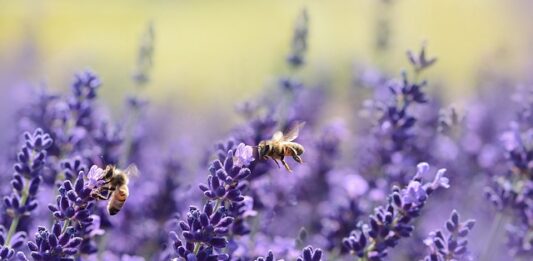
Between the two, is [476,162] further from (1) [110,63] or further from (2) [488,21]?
(2) [488,21]

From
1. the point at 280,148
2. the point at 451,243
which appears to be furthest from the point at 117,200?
the point at 451,243

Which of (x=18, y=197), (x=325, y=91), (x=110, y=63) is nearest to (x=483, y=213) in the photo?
(x=325, y=91)

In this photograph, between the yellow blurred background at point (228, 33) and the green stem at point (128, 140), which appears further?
the yellow blurred background at point (228, 33)

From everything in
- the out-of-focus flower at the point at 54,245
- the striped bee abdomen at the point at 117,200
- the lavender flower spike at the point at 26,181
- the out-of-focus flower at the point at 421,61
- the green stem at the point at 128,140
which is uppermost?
the green stem at the point at 128,140

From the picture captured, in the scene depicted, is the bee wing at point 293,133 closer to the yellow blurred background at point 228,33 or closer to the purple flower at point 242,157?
the purple flower at point 242,157

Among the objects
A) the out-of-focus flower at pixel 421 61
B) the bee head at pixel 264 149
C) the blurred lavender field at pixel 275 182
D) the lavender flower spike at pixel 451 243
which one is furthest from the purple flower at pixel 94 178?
the out-of-focus flower at pixel 421 61

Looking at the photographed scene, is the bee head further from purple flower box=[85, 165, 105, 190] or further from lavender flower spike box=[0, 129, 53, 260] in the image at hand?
lavender flower spike box=[0, 129, 53, 260]

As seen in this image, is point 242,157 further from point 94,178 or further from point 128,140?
point 128,140
